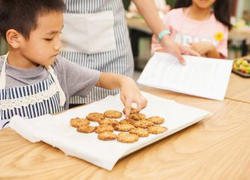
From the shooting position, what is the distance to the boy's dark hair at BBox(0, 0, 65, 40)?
1.24m

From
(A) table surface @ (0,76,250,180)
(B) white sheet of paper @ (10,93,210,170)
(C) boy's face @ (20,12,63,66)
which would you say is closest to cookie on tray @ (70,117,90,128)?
(B) white sheet of paper @ (10,93,210,170)

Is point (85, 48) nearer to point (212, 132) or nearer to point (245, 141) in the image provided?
point (212, 132)

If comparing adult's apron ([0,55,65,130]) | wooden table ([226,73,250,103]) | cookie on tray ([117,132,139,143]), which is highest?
cookie on tray ([117,132,139,143])

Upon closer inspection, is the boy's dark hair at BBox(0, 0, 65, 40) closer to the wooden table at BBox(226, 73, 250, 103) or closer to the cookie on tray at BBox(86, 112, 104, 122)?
the cookie on tray at BBox(86, 112, 104, 122)

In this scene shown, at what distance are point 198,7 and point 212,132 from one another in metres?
1.55

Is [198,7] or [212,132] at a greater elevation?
[198,7]

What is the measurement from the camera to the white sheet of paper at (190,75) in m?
1.53

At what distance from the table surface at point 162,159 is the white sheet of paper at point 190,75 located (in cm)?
38

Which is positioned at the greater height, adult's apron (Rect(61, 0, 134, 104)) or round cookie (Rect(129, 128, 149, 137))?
adult's apron (Rect(61, 0, 134, 104))

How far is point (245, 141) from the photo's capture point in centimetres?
106

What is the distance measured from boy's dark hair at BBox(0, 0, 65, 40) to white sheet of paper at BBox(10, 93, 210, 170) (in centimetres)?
35

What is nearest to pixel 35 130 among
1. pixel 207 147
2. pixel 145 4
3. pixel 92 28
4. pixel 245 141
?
pixel 207 147

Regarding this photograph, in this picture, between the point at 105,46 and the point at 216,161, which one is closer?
the point at 216,161

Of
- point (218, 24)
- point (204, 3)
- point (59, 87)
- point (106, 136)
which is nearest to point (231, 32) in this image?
point (218, 24)
